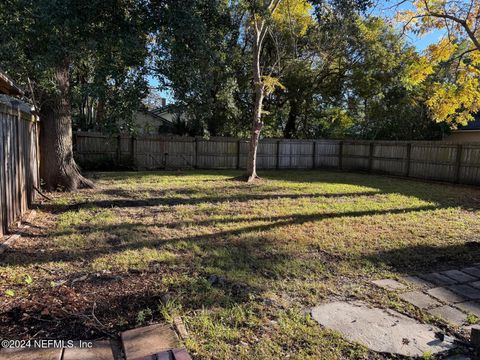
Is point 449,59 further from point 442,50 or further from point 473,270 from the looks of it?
point 473,270

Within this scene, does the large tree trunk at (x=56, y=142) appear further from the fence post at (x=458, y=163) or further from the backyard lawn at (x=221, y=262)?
the fence post at (x=458, y=163)

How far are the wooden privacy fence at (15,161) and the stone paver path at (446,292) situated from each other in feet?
A: 15.6

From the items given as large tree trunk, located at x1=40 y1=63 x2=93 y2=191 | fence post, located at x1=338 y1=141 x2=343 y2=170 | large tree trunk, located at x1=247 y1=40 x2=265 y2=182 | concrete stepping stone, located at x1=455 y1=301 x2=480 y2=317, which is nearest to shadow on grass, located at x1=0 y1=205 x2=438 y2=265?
concrete stepping stone, located at x1=455 y1=301 x2=480 y2=317

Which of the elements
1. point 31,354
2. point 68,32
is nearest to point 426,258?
point 31,354

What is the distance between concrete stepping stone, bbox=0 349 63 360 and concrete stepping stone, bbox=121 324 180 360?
425mm

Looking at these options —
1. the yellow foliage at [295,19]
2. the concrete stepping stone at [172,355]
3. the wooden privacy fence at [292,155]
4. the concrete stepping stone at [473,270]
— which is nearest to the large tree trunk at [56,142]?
the wooden privacy fence at [292,155]

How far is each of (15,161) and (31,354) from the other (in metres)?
3.90

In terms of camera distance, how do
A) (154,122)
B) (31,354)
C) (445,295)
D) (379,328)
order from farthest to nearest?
(154,122)
(445,295)
(379,328)
(31,354)

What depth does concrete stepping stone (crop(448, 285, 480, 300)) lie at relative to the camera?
3.52m

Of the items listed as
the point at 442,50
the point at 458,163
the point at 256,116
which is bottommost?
the point at 458,163

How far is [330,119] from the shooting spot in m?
21.2

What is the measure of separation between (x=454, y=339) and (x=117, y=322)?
2.60 meters

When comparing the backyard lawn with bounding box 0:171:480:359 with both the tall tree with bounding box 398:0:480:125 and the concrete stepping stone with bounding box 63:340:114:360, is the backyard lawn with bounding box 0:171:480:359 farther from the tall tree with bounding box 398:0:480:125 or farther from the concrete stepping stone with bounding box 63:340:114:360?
the tall tree with bounding box 398:0:480:125

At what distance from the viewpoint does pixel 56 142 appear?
8234 mm
